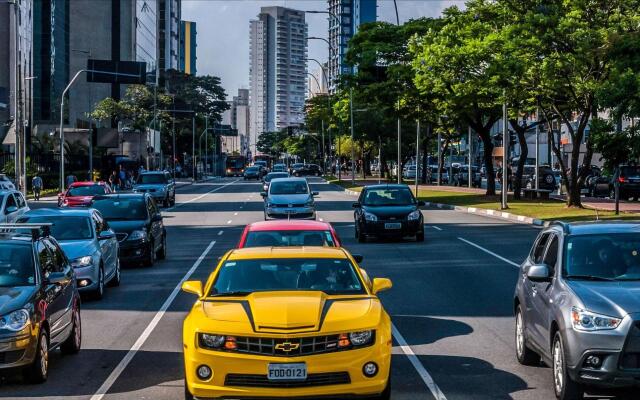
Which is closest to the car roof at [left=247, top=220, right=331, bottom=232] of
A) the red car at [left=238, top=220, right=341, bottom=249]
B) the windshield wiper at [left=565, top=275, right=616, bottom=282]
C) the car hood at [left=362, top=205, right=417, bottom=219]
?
the red car at [left=238, top=220, right=341, bottom=249]

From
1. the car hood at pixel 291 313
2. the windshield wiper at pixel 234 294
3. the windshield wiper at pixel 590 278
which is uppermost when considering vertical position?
the windshield wiper at pixel 590 278

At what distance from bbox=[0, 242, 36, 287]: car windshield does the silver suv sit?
5101 mm

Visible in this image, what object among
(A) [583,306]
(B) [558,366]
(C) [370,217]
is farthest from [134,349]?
(C) [370,217]

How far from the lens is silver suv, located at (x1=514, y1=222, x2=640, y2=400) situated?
881 centimetres

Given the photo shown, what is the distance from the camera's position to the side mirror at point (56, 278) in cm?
1158

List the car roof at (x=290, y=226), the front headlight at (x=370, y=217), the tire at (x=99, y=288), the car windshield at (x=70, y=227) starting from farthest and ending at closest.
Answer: the front headlight at (x=370, y=217) < the car windshield at (x=70, y=227) < the tire at (x=99, y=288) < the car roof at (x=290, y=226)

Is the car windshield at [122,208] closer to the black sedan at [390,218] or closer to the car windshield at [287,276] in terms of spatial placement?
the black sedan at [390,218]

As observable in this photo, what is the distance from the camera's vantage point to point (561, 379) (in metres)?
9.37

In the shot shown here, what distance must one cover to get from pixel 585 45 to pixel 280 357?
98.3 feet

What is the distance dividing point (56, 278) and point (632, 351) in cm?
620

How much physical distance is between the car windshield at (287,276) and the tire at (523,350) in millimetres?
2167

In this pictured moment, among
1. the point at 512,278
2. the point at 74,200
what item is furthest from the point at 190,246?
the point at 74,200

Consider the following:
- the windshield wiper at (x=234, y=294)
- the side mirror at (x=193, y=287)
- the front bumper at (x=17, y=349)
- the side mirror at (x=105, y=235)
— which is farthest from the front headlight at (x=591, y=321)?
the side mirror at (x=105, y=235)

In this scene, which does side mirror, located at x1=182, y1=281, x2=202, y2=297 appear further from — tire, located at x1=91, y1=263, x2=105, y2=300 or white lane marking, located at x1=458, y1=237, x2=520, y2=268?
white lane marking, located at x1=458, y1=237, x2=520, y2=268
